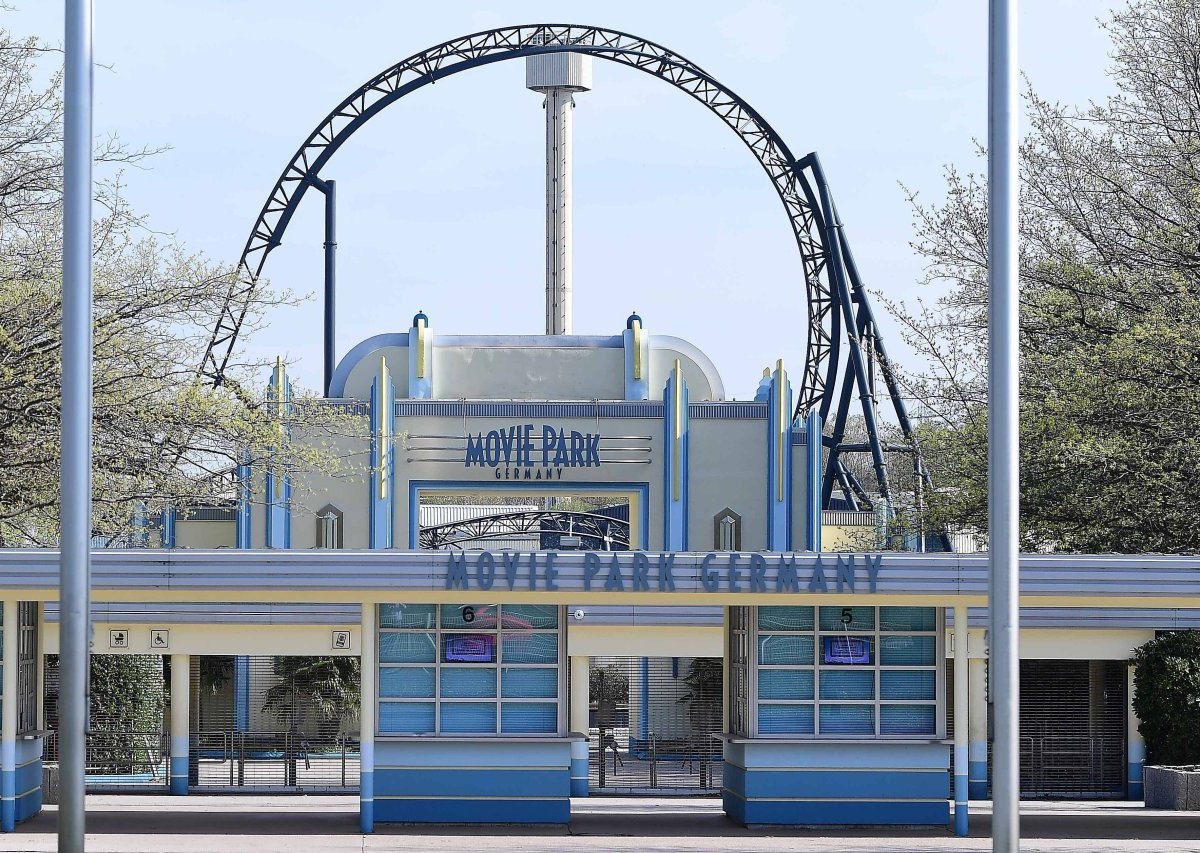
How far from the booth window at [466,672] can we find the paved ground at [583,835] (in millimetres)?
1174

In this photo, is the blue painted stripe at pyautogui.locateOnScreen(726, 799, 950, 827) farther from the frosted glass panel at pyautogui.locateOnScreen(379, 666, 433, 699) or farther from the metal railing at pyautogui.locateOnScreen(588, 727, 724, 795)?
the metal railing at pyautogui.locateOnScreen(588, 727, 724, 795)

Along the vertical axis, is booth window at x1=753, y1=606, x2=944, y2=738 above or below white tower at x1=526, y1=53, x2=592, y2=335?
below

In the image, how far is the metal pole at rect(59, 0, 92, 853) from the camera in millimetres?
11891

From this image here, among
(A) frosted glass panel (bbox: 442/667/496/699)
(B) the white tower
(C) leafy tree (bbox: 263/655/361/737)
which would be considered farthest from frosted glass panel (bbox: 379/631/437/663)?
(B) the white tower

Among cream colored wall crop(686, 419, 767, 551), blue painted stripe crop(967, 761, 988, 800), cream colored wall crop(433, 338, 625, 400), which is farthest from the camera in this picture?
cream colored wall crop(433, 338, 625, 400)

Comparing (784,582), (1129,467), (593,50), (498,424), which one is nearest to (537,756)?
(784,582)

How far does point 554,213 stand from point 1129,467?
4218 centimetres

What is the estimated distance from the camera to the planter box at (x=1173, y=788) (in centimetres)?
2147

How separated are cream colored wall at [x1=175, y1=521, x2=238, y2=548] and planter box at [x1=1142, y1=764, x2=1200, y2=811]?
23344mm

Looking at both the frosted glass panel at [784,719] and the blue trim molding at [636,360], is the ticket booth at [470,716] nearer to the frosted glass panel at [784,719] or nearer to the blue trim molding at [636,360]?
the frosted glass panel at [784,719]

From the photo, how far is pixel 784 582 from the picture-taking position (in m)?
17.6

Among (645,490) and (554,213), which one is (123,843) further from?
(554,213)

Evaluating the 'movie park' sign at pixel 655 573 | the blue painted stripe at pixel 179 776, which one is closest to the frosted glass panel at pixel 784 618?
the 'movie park' sign at pixel 655 573

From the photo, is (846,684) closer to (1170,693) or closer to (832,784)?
(832,784)
